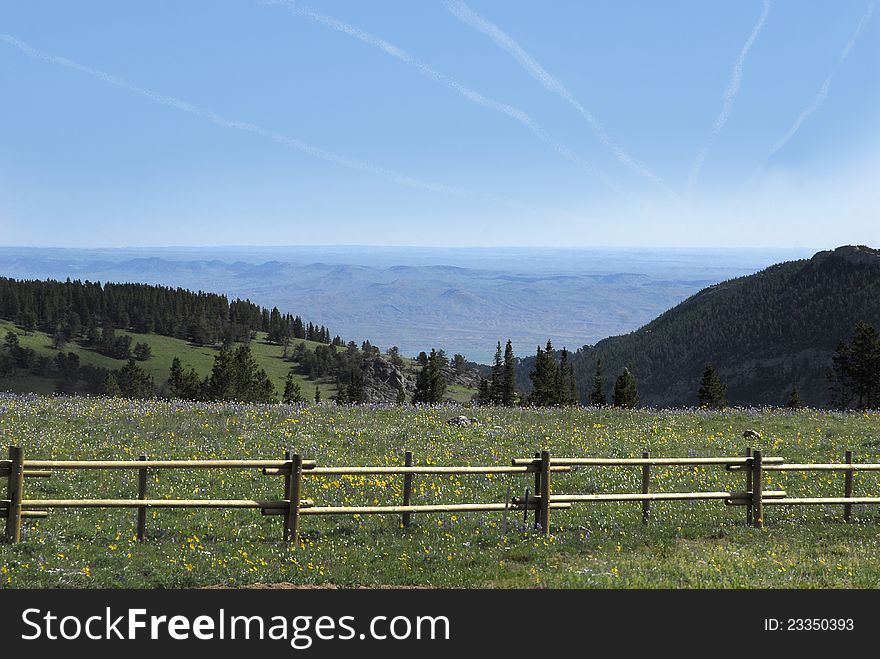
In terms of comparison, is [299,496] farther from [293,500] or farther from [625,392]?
[625,392]

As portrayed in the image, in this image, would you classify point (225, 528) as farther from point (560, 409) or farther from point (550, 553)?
point (560, 409)

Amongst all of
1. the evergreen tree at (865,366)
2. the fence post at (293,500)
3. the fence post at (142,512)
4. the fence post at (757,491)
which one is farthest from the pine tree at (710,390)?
the fence post at (142,512)

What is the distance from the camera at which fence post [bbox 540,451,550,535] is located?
1919 cm

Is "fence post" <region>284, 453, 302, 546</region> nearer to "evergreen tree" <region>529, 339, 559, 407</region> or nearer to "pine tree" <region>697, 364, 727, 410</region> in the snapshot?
"evergreen tree" <region>529, 339, 559, 407</region>

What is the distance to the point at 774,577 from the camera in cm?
1538

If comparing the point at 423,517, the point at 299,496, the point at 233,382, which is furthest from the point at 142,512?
the point at 233,382

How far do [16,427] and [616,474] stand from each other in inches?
895

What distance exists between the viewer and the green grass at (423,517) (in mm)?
15805

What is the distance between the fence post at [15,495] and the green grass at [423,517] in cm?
51

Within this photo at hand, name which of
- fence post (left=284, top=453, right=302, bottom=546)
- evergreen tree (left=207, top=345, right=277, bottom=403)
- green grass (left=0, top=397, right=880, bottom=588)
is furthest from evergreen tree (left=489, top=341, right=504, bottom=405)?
fence post (left=284, top=453, right=302, bottom=546)

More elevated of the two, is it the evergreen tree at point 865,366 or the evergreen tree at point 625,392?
the evergreen tree at point 865,366

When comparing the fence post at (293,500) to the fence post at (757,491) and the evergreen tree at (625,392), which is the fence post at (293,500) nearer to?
the fence post at (757,491)

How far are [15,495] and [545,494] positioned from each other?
1157cm

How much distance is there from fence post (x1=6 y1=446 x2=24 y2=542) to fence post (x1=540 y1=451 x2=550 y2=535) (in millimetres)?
11344
